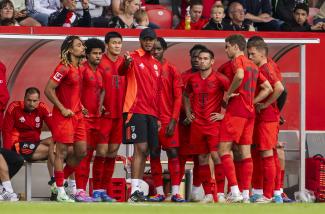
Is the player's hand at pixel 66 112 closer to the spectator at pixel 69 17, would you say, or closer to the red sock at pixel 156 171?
the red sock at pixel 156 171

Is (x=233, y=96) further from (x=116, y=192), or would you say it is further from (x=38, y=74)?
(x=38, y=74)

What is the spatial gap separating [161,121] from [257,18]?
19.1 ft

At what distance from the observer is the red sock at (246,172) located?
18031 mm

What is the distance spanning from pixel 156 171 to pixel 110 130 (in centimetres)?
85

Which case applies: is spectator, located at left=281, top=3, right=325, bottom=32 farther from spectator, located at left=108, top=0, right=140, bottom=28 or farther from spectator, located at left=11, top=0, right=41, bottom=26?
spectator, located at left=11, top=0, right=41, bottom=26

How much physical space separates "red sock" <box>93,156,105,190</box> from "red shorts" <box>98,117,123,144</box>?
0.86ft

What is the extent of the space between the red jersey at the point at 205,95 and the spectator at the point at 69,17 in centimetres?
374

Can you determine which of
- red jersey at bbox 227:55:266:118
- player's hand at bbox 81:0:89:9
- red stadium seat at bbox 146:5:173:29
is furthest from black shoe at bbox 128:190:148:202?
red stadium seat at bbox 146:5:173:29

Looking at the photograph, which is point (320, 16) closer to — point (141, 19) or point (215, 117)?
point (141, 19)

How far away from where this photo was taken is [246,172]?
18031 mm

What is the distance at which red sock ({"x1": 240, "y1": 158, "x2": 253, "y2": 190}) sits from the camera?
18.0 metres

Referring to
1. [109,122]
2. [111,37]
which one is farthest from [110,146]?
[111,37]

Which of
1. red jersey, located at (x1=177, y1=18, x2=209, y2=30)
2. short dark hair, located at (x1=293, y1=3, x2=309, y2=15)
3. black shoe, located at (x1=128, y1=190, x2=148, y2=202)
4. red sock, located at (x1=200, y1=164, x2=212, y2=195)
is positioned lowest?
black shoe, located at (x1=128, y1=190, x2=148, y2=202)

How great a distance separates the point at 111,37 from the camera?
18.6m
